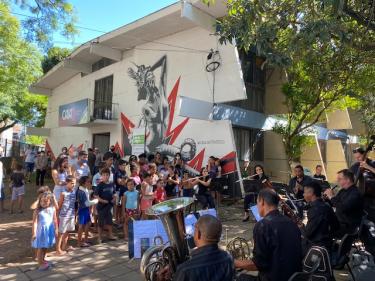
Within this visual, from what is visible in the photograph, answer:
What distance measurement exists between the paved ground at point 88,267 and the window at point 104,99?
11.9 meters

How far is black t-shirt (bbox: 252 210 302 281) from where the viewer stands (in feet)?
10.5

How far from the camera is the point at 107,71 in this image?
18.9 m

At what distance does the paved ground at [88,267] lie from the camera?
5328 mm

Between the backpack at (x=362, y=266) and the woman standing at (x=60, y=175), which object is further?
the woman standing at (x=60, y=175)

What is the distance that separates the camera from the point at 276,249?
3.21 meters

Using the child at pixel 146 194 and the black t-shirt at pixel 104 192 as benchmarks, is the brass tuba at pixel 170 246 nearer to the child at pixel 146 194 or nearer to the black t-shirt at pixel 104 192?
the black t-shirt at pixel 104 192

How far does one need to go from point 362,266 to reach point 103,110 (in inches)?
629

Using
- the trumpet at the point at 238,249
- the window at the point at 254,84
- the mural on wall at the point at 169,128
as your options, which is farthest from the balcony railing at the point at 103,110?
the trumpet at the point at 238,249

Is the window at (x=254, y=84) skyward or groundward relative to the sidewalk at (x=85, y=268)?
A: skyward

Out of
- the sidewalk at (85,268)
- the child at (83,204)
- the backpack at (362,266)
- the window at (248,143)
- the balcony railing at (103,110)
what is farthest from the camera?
the balcony railing at (103,110)

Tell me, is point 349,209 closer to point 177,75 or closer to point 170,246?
point 170,246

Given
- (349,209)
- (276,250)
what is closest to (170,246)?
(276,250)

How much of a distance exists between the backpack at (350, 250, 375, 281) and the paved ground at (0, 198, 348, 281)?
0.98 meters

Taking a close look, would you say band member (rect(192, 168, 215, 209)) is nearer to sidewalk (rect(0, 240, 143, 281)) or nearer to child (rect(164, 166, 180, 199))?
child (rect(164, 166, 180, 199))
